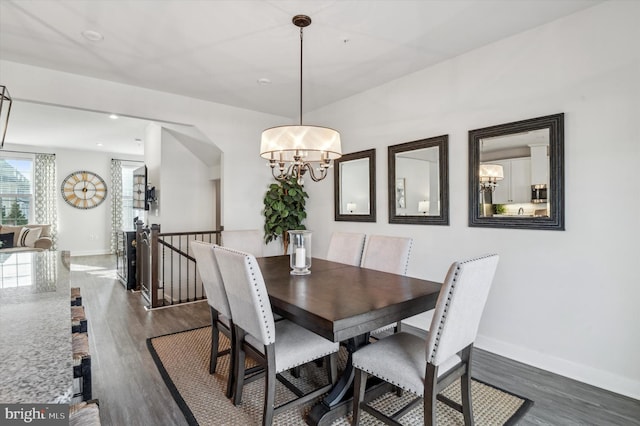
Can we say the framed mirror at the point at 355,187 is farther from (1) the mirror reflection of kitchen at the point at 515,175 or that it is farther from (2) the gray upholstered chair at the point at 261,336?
(2) the gray upholstered chair at the point at 261,336

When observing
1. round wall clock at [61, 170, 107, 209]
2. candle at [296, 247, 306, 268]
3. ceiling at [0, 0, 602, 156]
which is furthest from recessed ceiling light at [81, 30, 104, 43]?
round wall clock at [61, 170, 107, 209]

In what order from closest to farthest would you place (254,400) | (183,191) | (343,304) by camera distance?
1. (343,304)
2. (254,400)
3. (183,191)

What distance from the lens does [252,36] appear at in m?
2.83

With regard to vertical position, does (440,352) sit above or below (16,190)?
below

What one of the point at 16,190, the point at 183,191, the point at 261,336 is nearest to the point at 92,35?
the point at 261,336

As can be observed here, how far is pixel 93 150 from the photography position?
886 cm

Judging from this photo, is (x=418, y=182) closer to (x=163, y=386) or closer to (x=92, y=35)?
(x=163, y=386)

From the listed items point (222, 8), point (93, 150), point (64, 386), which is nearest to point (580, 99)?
point (222, 8)

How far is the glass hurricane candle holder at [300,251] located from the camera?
2.55 m

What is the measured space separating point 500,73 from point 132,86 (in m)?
3.99

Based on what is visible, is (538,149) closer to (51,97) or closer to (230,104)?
(230,104)

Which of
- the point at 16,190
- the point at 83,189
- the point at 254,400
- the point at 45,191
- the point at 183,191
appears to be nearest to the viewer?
the point at 254,400

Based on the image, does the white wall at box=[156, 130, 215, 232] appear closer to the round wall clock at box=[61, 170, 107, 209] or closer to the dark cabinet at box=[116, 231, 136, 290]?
the dark cabinet at box=[116, 231, 136, 290]

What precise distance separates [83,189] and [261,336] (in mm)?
9442
